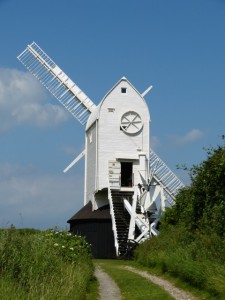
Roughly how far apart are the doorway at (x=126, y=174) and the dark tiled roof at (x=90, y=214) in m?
1.76

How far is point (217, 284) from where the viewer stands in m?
13.8

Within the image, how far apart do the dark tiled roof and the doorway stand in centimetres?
176

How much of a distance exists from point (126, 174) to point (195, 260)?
20.7m

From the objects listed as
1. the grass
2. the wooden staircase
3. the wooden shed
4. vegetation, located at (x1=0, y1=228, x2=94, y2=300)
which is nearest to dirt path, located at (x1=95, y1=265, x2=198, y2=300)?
the grass

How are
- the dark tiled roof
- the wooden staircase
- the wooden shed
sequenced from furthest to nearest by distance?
the dark tiled roof
the wooden shed
the wooden staircase

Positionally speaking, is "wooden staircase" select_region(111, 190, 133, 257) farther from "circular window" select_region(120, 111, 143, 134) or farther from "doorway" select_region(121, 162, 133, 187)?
"circular window" select_region(120, 111, 143, 134)

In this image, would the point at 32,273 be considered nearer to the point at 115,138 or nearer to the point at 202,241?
the point at 202,241

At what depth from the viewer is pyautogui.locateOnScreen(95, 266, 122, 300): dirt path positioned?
1528 cm

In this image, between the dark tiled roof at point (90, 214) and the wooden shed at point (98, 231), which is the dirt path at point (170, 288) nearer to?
the wooden shed at point (98, 231)

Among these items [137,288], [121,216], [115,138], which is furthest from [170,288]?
[115,138]

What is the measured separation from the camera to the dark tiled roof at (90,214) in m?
35.6

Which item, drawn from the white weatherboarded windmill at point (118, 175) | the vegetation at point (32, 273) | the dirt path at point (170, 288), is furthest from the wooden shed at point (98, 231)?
the vegetation at point (32, 273)

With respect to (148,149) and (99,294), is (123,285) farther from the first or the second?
(148,149)

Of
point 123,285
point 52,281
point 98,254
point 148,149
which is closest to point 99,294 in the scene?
point 123,285
